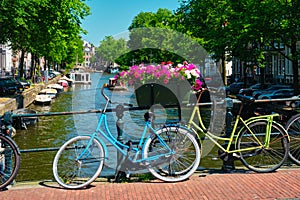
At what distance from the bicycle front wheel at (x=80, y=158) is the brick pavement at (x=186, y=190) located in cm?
13

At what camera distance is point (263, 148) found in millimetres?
6262

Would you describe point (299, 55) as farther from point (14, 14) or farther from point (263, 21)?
point (14, 14)

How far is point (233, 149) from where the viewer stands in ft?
20.7

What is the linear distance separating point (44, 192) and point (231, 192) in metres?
2.38

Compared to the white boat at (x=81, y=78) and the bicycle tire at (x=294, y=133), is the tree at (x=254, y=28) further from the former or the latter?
the white boat at (x=81, y=78)

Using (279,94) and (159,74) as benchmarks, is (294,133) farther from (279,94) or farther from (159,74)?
(279,94)

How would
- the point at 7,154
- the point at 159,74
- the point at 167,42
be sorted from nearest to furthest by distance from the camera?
the point at 7,154, the point at 159,74, the point at 167,42

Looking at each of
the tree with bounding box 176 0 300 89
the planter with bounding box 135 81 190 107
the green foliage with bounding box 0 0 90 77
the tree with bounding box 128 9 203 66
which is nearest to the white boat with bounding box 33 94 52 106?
the green foliage with bounding box 0 0 90 77

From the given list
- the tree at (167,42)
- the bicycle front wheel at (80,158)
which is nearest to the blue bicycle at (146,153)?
the bicycle front wheel at (80,158)

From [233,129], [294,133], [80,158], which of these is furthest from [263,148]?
[80,158]

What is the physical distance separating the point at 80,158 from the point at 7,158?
0.97m

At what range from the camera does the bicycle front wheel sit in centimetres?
560

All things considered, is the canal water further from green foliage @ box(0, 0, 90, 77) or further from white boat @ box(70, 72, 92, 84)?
white boat @ box(70, 72, 92, 84)

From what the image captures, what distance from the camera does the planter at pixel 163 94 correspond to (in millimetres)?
6375
